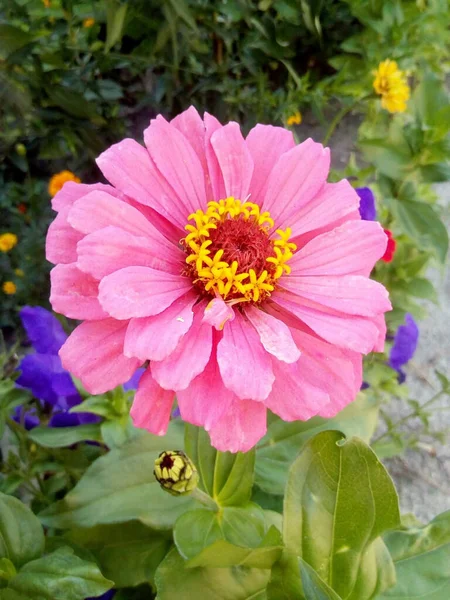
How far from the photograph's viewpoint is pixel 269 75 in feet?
3.57

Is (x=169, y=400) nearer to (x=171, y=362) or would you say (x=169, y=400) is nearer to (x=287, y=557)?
(x=171, y=362)

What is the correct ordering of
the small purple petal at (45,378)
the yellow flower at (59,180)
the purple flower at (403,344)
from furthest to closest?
the yellow flower at (59,180), the purple flower at (403,344), the small purple petal at (45,378)

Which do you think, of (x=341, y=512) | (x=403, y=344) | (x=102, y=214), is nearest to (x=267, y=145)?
(x=102, y=214)

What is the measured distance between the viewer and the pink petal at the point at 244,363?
33cm

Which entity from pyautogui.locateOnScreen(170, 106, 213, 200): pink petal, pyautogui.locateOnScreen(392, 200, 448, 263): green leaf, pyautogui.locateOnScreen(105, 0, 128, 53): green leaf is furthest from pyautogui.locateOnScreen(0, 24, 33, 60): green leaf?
pyautogui.locateOnScreen(392, 200, 448, 263): green leaf

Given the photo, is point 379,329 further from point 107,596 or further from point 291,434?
point 107,596

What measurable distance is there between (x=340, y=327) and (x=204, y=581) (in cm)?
23

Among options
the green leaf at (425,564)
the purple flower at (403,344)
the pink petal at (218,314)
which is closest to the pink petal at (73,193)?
the pink petal at (218,314)

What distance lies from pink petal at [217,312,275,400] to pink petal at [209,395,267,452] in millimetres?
27

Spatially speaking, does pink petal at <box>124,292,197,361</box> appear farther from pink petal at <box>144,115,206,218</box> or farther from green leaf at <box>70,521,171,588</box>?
green leaf at <box>70,521,171,588</box>

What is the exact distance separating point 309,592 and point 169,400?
0.14 metres

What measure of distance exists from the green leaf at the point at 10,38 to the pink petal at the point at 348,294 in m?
0.55

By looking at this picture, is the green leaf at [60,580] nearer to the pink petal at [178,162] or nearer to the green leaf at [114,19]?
the pink petal at [178,162]

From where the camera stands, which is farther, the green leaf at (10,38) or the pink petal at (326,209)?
the green leaf at (10,38)
